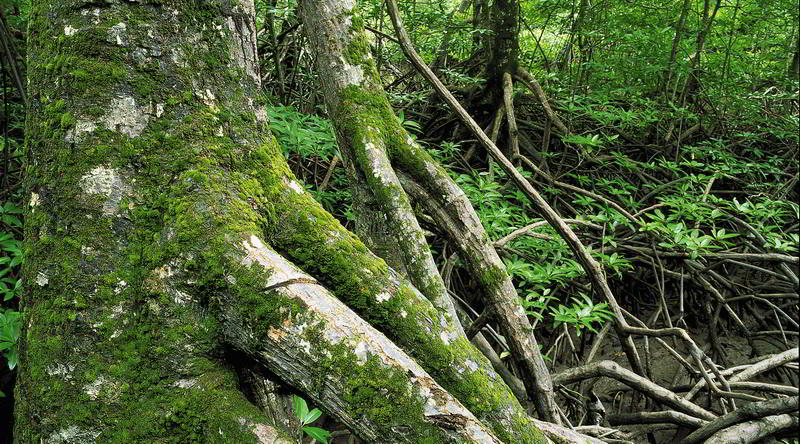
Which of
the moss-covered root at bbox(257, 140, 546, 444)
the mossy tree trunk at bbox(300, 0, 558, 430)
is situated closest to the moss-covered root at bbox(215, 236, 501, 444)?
the moss-covered root at bbox(257, 140, 546, 444)

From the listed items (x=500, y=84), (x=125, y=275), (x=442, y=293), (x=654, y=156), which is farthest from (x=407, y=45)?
(x=654, y=156)

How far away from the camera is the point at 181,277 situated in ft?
3.85

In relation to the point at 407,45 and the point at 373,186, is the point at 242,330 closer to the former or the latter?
the point at 373,186

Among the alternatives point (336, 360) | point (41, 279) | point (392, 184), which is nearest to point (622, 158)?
point (392, 184)

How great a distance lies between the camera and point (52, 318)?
1154mm

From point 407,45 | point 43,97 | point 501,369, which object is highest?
point 407,45

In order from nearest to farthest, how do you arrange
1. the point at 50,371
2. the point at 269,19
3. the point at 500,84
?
the point at 50,371
the point at 269,19
the point at 500,84

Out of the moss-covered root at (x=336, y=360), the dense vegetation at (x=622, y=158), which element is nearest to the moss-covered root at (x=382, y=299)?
the moss-covered root at (x=336, y=360)

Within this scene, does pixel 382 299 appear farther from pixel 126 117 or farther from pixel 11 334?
pixel 11 334

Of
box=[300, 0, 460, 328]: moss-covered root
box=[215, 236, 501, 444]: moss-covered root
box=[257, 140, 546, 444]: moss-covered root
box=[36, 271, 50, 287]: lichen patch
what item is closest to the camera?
box=[215, 236, 501, 444]: moss-covered root

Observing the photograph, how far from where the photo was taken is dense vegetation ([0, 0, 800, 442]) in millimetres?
3432

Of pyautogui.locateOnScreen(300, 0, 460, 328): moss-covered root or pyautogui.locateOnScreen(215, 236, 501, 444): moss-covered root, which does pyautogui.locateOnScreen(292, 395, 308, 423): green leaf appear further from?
pyautogui.locateOnScreen(300, 0, 460, 328): moss-covered root

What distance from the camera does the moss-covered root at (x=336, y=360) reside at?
1074mm

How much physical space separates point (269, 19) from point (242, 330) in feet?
12.2
